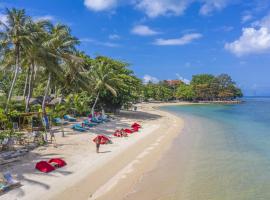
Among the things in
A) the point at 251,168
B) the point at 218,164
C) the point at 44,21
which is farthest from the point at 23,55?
the point at 251,168

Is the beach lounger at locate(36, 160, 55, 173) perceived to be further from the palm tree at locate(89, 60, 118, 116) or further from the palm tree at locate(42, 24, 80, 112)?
the palm tree at locate(89, 60, 118, 116)

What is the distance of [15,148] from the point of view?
582 inches

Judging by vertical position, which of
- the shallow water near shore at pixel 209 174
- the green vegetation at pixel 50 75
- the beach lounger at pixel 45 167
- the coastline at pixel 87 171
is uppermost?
the green vegetation at pixel 50 75

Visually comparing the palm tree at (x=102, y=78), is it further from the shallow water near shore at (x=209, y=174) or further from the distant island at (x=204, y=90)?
the distant island at (x=204, y=90)

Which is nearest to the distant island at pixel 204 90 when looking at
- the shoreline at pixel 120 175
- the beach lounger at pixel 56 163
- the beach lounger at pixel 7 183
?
the shoreline at pixel 120 175

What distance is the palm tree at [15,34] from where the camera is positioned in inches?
834

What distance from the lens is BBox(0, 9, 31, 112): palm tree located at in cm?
2117

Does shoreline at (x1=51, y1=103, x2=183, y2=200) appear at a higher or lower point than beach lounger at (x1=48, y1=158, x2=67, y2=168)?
lower

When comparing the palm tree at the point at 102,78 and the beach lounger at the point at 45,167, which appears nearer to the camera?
the beach lounger at the point at 45,167

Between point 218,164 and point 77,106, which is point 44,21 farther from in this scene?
point 218,164

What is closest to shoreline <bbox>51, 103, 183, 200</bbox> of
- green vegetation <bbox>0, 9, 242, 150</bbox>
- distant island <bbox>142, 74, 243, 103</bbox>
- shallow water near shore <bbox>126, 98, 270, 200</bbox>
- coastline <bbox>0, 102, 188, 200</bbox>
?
coastline <bbox>0, 102, 188, 200</bbox>

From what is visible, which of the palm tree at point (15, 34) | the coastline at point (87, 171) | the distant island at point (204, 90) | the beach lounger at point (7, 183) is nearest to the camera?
the beach lounger at point (7, 183)

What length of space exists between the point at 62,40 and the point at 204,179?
20.3 m

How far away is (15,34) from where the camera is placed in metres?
21.1
